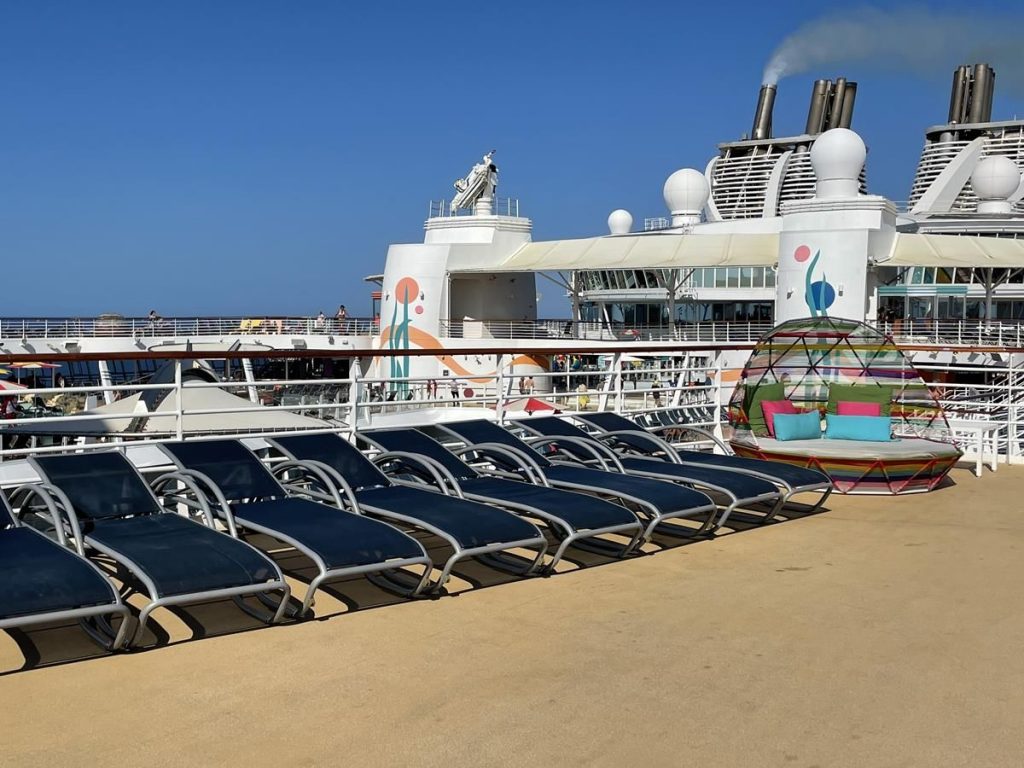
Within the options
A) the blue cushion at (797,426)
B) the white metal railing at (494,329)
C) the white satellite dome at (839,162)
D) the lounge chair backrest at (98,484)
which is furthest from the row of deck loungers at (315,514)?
the white metal railing at (494,329)

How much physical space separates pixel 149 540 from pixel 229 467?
103 cm

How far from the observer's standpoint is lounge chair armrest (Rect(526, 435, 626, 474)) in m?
6.45

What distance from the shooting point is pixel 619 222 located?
42.8 metres

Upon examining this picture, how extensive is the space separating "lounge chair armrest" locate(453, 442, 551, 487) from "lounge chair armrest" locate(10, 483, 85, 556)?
2.38 m

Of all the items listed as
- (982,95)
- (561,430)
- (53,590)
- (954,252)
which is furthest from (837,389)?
(982,95)

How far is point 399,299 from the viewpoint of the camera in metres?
34.4

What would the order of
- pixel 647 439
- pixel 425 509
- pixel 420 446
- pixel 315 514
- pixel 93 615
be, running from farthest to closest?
pixel 647 439 < pixel 420 446 < pixel 425 509 < pixel 315 514 < pixel 93 615

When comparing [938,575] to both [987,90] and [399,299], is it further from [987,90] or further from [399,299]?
[987,90]

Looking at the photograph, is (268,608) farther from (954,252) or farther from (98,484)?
(954,252)

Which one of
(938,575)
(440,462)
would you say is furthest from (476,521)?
(938,575)

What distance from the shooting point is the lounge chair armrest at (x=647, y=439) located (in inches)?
273

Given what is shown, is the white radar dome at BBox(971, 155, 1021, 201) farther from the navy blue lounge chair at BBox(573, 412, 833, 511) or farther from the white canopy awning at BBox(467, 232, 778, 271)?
the navy blue lounge chair at BBox(573, 412, 833, 511)

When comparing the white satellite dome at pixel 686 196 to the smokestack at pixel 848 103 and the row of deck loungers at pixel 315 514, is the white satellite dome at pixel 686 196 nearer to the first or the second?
the smokestack at pixel 848 103

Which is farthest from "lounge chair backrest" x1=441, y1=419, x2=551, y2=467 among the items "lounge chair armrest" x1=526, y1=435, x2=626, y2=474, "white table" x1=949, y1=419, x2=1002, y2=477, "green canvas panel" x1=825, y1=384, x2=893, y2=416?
"white table" x1=949, y1=419, x2=1002, y2=477
